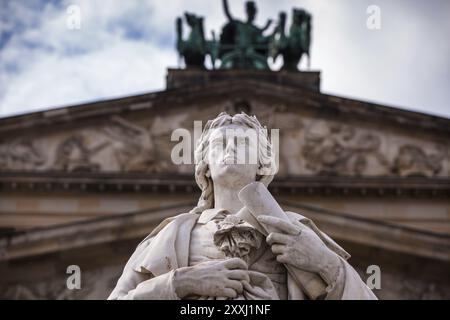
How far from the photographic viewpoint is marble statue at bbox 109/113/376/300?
4117 millimetres

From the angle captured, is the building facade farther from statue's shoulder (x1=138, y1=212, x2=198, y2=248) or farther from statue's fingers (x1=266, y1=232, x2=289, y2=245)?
statue's fingers (x1=266, y1=232, x2=289, y2=245)

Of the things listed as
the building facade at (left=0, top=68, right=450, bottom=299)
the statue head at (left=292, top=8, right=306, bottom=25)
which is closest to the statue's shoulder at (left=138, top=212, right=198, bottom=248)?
the building facade at (left=0, top=68, right=450, bottom=299)

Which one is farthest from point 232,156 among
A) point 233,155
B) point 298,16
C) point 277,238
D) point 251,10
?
point 251,10

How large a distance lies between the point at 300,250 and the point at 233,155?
48 cm

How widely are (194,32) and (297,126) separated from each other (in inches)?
143

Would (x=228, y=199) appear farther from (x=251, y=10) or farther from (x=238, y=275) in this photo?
(x=251, y=10)

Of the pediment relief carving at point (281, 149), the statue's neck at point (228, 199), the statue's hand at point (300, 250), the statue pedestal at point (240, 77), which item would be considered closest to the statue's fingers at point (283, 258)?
the statue's hand at point (300, 250)

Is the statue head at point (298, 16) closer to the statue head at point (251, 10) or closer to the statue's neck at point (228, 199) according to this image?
the statue head at point (251, 10)

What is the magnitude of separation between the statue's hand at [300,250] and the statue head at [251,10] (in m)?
26.6

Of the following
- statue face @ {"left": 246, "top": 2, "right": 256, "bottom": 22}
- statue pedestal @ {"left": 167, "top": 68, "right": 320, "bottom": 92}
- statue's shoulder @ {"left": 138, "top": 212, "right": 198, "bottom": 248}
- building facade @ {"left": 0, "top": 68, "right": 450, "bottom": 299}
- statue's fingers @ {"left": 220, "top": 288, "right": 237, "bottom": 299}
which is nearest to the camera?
statue's fingers @ {"left": 220, "top": 288, "right": 237, "bottom": 299}

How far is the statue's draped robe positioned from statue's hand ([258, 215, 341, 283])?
0.15 ft

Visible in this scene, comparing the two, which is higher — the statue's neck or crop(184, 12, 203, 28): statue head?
crop(184, 12, 203, 28): statue head

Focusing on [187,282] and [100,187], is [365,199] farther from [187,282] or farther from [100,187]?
[187,282]

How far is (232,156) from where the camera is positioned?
14.7 feet
